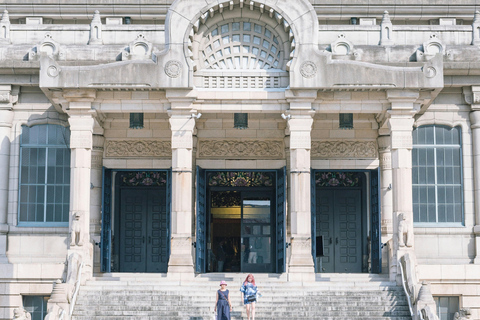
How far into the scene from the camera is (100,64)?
22812mm

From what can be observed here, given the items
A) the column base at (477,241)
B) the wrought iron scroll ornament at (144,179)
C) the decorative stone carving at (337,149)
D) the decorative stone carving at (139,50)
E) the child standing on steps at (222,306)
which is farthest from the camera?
the wrought iron scroll ornament at (144,179)

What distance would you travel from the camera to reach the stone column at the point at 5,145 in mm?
24875

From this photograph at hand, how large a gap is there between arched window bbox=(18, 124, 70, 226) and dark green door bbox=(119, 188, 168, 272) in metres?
2.61

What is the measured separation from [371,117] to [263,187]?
13.9 feet

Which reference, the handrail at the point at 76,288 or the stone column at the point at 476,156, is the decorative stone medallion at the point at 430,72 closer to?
the stone column at the point at 476,156

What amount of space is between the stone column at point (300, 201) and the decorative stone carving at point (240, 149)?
3.52 meters

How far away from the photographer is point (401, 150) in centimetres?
2288

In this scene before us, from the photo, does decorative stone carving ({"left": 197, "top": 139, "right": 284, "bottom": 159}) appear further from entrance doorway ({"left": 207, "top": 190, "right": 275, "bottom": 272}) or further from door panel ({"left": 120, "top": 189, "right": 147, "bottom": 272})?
door panel ({"left": 120, "top": 189, "right": 147, "bottom": 272})

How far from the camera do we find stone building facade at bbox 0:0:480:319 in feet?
74.4

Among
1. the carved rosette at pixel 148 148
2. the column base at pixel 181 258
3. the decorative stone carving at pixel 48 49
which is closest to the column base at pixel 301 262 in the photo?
the column base at pixel 181 258

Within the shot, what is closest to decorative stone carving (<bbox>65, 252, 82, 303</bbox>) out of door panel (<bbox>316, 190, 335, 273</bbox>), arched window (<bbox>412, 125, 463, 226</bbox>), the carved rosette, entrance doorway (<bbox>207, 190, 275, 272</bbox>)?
the carved rosette

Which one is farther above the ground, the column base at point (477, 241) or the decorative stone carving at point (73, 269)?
the column base at point (477, 241)

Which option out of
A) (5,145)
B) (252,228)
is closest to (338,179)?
(252,228)

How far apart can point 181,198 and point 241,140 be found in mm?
4480
